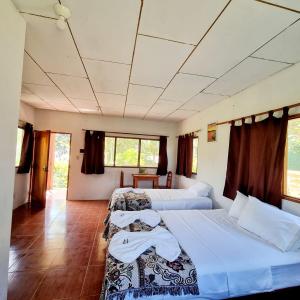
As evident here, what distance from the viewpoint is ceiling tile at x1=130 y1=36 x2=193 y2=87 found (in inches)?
73.7

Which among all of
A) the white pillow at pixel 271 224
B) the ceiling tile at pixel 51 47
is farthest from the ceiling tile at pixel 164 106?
the white pillow at pixel 271 224

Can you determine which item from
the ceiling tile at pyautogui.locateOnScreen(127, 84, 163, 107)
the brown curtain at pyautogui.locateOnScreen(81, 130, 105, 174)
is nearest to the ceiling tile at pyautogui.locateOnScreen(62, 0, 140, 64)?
the ceiling tile at pyautogui.locateOnScreen(127, 84, 163, 107)

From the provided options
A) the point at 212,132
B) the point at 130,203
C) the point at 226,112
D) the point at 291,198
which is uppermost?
the point at 226,112

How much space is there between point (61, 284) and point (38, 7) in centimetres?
265

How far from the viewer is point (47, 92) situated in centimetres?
362

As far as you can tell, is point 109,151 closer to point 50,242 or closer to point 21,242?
point 50,242

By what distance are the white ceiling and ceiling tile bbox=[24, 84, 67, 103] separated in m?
0.05

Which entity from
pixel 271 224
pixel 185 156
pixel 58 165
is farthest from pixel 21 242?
pixel 58 165

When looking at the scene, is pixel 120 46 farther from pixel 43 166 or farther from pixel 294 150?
pixel 43 166

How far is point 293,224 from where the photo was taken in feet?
6.09

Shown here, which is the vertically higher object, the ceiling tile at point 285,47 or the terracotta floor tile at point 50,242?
the ceiling tile at point 285,47

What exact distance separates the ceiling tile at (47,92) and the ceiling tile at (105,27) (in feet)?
5.49

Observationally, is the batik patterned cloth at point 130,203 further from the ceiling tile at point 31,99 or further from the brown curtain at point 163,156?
the ceiling tile at point 31,99

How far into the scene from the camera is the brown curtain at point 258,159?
7.47 feet
